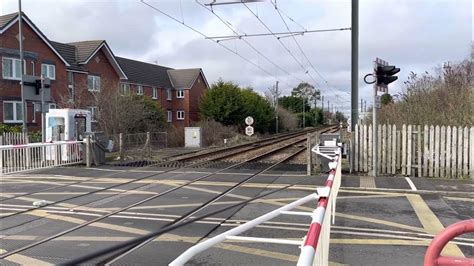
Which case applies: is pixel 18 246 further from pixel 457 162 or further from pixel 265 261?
pixel 457 162

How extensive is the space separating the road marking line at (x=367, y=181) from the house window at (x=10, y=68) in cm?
2704

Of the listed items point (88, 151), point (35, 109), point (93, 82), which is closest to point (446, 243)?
point (88, 151)

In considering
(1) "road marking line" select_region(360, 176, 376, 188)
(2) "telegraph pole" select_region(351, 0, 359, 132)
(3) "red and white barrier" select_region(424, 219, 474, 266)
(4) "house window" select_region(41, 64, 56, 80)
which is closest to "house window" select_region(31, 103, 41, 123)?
(4) "house window" select_region(41, 64, 56, 80)

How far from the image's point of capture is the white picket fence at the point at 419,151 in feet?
45.6

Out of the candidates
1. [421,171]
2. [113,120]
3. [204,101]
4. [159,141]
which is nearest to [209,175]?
[421,171]

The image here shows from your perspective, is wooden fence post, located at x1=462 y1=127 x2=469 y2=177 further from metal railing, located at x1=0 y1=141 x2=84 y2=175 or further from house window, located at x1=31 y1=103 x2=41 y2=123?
house window, located at x1=31 y1=103 x2=41 y2=123

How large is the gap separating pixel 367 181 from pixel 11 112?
2731 cm

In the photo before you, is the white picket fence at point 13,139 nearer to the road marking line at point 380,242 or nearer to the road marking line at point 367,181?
the road marking line at point 367,181

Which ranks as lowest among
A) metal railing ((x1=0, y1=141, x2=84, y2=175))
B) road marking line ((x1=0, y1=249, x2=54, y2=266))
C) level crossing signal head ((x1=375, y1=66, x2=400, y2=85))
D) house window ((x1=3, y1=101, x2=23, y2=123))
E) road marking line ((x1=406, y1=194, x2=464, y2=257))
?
road marking line ((x1=406, y1=194, x2=464, y2=257))

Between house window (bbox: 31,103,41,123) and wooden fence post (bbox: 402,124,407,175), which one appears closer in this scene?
wooden fence post (bbox: 402,124,407,175)

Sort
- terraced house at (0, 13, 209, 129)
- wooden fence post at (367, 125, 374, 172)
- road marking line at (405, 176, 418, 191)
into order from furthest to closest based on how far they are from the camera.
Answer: terraced house at (0, 13, 209, 129) < wooden fence post at (367, 125, 374, 172) < road marking line at (405, 176, 418, 191)

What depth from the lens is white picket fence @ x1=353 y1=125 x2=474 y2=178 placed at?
13906mm

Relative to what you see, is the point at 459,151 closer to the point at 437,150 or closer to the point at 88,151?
the point at 437,150

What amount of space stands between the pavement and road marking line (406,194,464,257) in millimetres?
18
